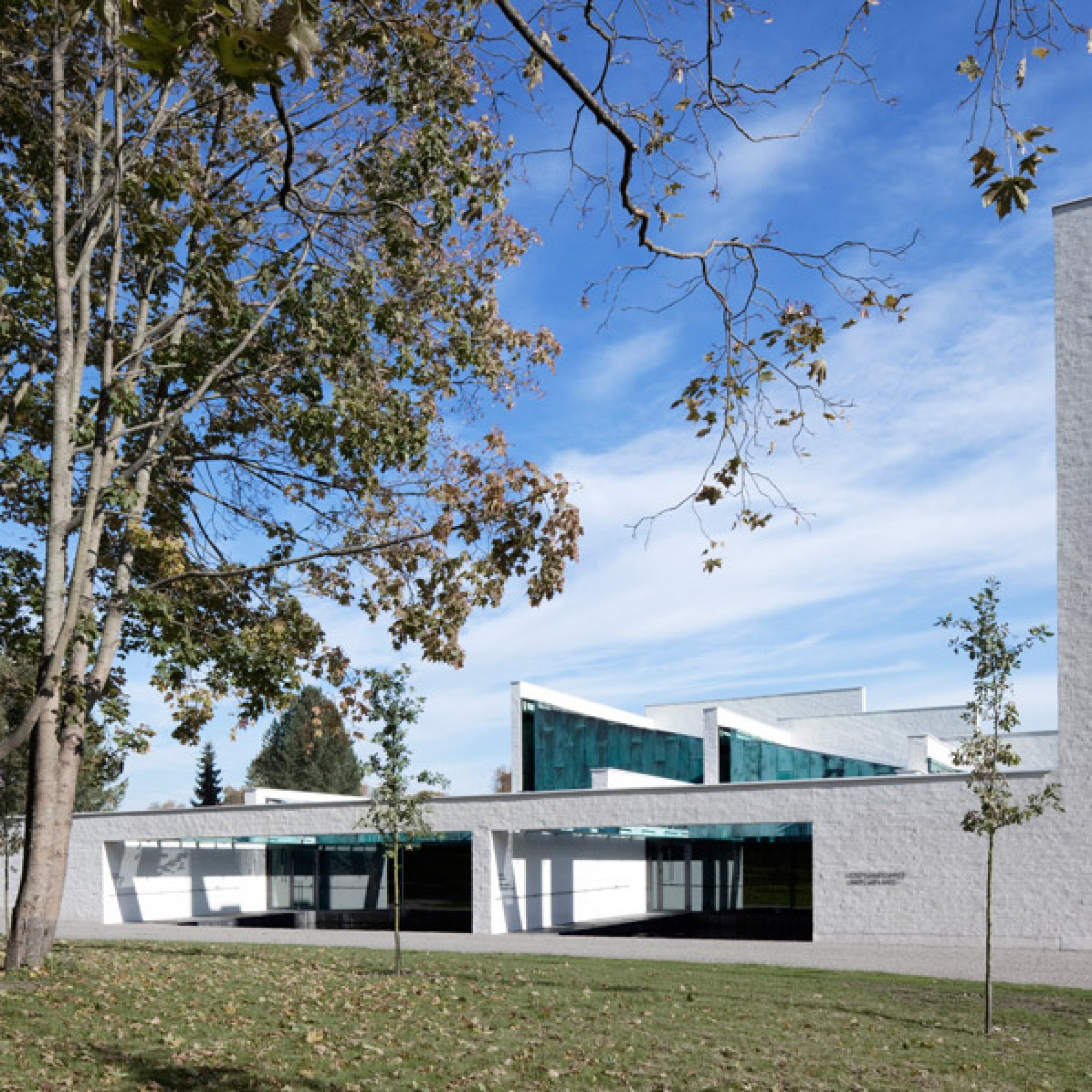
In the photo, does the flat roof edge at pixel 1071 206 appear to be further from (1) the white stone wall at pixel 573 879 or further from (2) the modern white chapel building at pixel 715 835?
(1) the white stone wall at pixel 573 879

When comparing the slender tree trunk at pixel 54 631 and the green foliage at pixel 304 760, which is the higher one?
the slender tree trunk at pixel 54 631

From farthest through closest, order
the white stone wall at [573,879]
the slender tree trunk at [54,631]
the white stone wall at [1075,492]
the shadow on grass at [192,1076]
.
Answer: the white stone wall at [573,879], the white stone wall at [1075,492], the slender tree trunk at [54,631], the shadow on grass at [192,1076]

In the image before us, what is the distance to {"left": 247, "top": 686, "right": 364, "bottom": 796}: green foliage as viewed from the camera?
7206cm

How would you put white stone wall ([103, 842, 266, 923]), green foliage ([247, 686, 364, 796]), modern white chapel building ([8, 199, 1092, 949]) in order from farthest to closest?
green foliage ([247, 686, 364, 796]) → white stone wall ([103, 842, 266, 923]) → modern white chapel building ([8, 199, 1092, 949])

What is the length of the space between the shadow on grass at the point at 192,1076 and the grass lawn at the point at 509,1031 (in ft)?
Answer: 0.08

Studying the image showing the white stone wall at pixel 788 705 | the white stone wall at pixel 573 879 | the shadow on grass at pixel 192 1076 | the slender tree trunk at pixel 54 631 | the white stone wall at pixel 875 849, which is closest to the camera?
the shadow on grass at pixel 192 1076

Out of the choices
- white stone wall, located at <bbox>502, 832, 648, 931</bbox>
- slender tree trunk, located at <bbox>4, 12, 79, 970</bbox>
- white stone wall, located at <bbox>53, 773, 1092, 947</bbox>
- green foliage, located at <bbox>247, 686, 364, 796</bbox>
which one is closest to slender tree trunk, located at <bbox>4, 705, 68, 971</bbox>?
slender tree trunk, located at <bbox>4, 12, 79, 970</bbox>

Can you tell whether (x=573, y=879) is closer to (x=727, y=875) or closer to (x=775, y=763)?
(x=727, y=875)

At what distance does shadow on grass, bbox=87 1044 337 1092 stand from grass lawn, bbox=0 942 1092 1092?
0.08 feet

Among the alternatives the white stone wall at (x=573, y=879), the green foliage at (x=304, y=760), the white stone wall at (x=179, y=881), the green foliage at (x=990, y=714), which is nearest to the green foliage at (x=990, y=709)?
the green foliage at (x=990, y=714)

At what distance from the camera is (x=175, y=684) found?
15.8 meters

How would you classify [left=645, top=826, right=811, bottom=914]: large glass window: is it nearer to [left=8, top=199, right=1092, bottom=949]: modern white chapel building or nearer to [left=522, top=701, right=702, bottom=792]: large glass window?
[left=8, top=199, right=1092, bottom=949]: modern white chapel building

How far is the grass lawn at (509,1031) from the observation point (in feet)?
33.5

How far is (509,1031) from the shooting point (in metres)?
12.6
